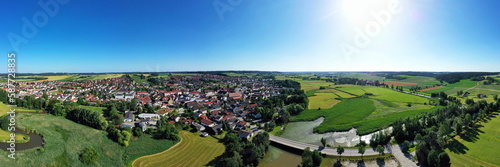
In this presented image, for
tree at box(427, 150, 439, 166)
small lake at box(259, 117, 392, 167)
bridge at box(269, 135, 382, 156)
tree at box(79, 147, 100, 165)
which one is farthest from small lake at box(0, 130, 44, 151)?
tree at box(427, 150, 439, 166)

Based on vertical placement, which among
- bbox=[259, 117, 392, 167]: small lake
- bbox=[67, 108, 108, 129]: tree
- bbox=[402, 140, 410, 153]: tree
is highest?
bbox=[67, 108, 108, 129]: tree

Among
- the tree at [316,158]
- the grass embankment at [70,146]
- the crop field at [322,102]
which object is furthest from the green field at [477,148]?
the grass embankment at [70,146]

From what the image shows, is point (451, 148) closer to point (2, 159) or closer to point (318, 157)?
point (318, 157)

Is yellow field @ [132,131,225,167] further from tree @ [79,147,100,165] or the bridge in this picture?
the bridge

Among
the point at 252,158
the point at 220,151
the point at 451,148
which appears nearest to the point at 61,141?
the point at 220,151

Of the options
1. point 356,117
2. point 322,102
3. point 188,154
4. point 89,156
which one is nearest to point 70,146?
point 89,156

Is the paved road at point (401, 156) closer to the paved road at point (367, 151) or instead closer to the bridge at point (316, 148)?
the paved road at point (367, 151)
